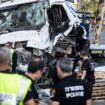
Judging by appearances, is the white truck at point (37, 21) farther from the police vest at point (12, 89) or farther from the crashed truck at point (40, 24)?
the police vest at point (12, 89)

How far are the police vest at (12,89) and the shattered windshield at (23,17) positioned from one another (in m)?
12.1

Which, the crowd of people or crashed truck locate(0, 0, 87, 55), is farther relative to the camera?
crashed truck locate(0, 0, 87, 55)

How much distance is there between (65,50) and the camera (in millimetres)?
11609

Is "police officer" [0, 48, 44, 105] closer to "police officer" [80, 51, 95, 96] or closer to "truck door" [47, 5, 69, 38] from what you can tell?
"police officer" [80, 51, 95, 96]

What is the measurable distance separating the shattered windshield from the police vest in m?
12.1

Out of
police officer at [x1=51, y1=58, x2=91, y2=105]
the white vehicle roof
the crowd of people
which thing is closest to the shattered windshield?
the white vehicle roof

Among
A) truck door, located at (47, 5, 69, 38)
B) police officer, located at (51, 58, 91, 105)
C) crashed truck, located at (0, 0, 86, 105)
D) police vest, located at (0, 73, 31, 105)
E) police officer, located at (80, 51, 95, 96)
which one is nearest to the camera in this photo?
police vest, located at (0, 73, 31, 105)

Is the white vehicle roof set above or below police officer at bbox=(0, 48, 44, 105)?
above

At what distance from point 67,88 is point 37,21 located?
11.8m

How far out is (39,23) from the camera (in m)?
18.3

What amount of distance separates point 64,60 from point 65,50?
4676mm

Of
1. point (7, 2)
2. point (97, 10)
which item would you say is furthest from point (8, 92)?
point (97, 10)

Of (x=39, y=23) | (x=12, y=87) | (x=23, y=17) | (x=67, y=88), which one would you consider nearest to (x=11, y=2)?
(x=23, y=17)

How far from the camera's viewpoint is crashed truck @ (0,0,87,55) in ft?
56.9
